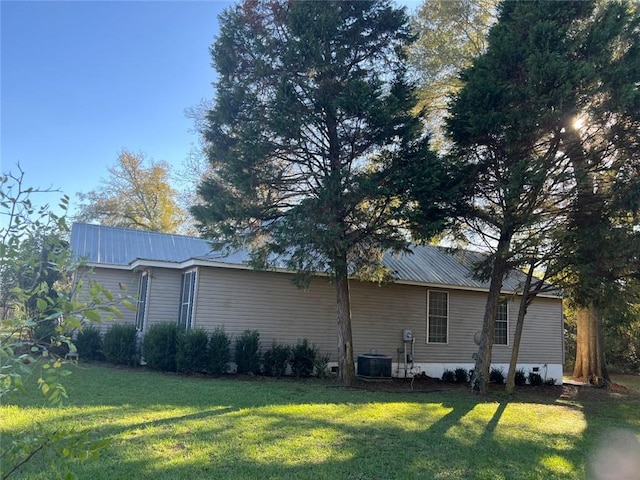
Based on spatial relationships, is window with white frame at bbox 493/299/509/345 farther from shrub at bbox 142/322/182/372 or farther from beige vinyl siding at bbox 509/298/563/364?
shrub at bbox 142/322/182/372

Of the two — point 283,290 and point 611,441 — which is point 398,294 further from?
point 611,441

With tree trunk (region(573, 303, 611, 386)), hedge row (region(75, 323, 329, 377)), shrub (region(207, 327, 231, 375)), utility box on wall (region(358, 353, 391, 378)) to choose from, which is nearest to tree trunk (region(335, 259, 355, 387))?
hedge row (region(75, 323, 329, 377))

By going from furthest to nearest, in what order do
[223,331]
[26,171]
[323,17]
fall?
[223,331]
[323,17]
[26,171]

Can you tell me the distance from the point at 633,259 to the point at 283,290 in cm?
796

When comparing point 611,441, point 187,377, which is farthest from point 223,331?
point 611,441

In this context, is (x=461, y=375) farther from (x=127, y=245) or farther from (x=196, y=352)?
(x=127, y=245)

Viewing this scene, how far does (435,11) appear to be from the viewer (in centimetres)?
1669

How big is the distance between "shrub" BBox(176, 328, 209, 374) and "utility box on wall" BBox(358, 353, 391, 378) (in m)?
4.05

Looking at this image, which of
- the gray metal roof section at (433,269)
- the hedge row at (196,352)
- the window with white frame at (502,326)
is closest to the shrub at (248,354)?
the hedge row at (196,352)

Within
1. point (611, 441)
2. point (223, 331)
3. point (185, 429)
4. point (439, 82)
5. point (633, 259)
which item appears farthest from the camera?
point (439, 82)

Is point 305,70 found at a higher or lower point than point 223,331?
higher

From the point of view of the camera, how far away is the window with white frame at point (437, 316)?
1515 cm

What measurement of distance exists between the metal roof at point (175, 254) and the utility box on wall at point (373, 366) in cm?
237

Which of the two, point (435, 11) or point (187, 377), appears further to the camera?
point (435, 11)
